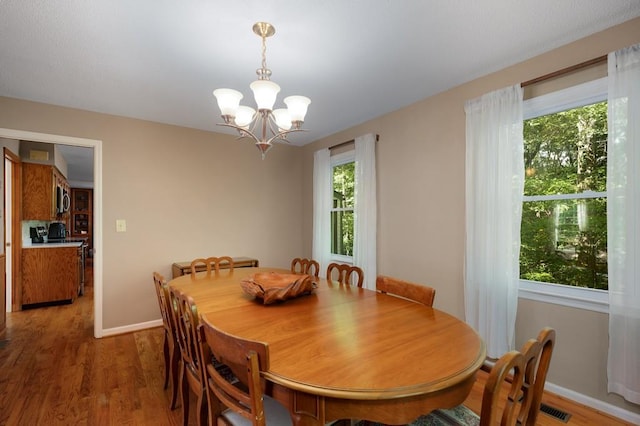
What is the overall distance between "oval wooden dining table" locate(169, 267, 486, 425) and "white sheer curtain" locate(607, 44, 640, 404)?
1.16 metres

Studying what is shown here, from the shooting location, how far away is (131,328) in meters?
3.48

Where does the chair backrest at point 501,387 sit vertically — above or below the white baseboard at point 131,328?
above

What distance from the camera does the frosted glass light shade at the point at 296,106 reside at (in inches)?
78.7

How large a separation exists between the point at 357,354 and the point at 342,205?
3.11m

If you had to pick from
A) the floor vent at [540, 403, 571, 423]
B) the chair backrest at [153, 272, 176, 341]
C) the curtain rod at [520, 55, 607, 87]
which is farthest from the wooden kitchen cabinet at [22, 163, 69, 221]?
the floor vent at [540, 403, 571, 423]

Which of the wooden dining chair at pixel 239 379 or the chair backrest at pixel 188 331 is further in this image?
the chair backrest at pixel 188 331

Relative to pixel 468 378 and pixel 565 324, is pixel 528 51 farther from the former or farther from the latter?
pixel 468 378

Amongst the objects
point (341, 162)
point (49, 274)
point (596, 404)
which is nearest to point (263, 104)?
point (341, 162)

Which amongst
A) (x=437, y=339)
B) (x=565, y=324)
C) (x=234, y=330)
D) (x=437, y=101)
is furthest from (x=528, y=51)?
(x=234, y=330)

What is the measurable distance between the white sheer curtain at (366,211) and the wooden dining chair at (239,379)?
2212 mm

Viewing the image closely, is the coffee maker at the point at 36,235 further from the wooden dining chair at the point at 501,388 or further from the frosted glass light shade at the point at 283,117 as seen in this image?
the wooden dining chair at the point at 501,388

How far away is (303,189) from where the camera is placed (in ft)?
15.8

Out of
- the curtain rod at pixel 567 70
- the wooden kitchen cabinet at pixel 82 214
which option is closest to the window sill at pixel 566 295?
the curtain rod at pixel 567 70

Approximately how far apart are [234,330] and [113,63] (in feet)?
7.32
